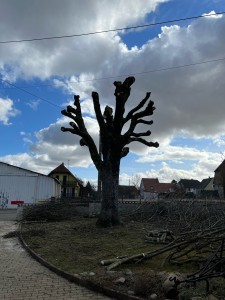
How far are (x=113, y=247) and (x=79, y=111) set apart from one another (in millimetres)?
8196

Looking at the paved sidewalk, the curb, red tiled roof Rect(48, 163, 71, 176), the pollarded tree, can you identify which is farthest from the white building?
red tiled roof Rect(48, 163, 71, 176)

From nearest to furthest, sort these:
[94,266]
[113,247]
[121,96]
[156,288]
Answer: [156,288]
[94,266]
[113,247]
[121,96]

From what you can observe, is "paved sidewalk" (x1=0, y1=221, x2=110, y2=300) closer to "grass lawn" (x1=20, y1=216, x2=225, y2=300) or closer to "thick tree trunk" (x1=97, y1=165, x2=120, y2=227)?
"grass lawn" (x1=20, y1=216, x2=225, y2=300)

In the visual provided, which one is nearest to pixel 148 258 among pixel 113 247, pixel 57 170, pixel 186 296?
pixel 113 247

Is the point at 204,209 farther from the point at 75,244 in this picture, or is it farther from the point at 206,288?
the point at 206,288

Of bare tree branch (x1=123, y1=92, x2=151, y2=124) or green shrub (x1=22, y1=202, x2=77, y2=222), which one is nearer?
bare tree branch (x1=123, y1=92, x2=151, y2=124)

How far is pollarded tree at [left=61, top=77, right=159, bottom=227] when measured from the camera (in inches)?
658

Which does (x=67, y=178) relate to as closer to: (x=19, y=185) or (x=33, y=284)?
(x=19, y=185)

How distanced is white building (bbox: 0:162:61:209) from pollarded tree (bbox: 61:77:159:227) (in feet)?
75.7

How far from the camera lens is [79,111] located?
17844 mm

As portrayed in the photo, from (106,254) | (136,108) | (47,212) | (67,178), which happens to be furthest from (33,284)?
(67,178)

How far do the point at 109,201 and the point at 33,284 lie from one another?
9.75m

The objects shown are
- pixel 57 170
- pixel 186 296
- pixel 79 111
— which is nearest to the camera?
pixel 186 296

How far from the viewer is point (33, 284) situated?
7262 millimetres
